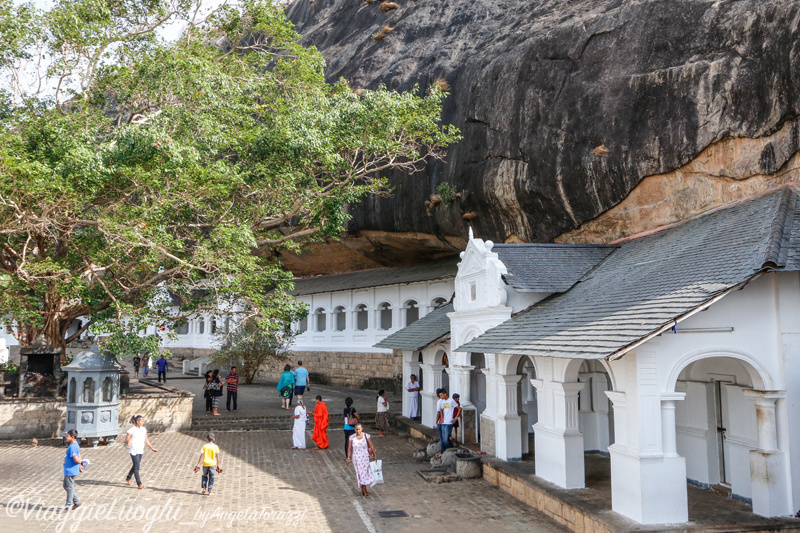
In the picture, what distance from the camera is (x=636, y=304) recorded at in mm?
9641

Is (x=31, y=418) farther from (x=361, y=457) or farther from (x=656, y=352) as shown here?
(x=656, y=352)

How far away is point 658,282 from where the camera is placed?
10.2 metres

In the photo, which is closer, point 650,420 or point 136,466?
point 650,420

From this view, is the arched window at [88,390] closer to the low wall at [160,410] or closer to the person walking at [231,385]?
the low wall at [160,410]

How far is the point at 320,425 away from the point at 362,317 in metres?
17.9

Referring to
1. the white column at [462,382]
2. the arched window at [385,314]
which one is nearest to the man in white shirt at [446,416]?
the white column at [462,382]

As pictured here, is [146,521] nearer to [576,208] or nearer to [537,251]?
[537,251]

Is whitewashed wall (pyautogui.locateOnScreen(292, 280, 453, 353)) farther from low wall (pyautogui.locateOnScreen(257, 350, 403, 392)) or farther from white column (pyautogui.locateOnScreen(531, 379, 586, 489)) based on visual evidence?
white column (pyautogui.locateOnScreen(531, 379, 586, 489))

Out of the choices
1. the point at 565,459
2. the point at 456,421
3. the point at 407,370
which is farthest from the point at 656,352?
the point at 407,370

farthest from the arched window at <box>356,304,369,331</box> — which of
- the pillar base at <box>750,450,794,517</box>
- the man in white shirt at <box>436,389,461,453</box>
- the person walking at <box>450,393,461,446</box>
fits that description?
the pillar base at <box>750,450,794,517</box>

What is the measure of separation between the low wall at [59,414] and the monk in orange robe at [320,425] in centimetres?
480

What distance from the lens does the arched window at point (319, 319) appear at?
117 feet

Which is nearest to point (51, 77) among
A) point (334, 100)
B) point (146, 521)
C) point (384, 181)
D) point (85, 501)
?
point (334, 100)

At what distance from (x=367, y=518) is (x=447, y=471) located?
3473mm
